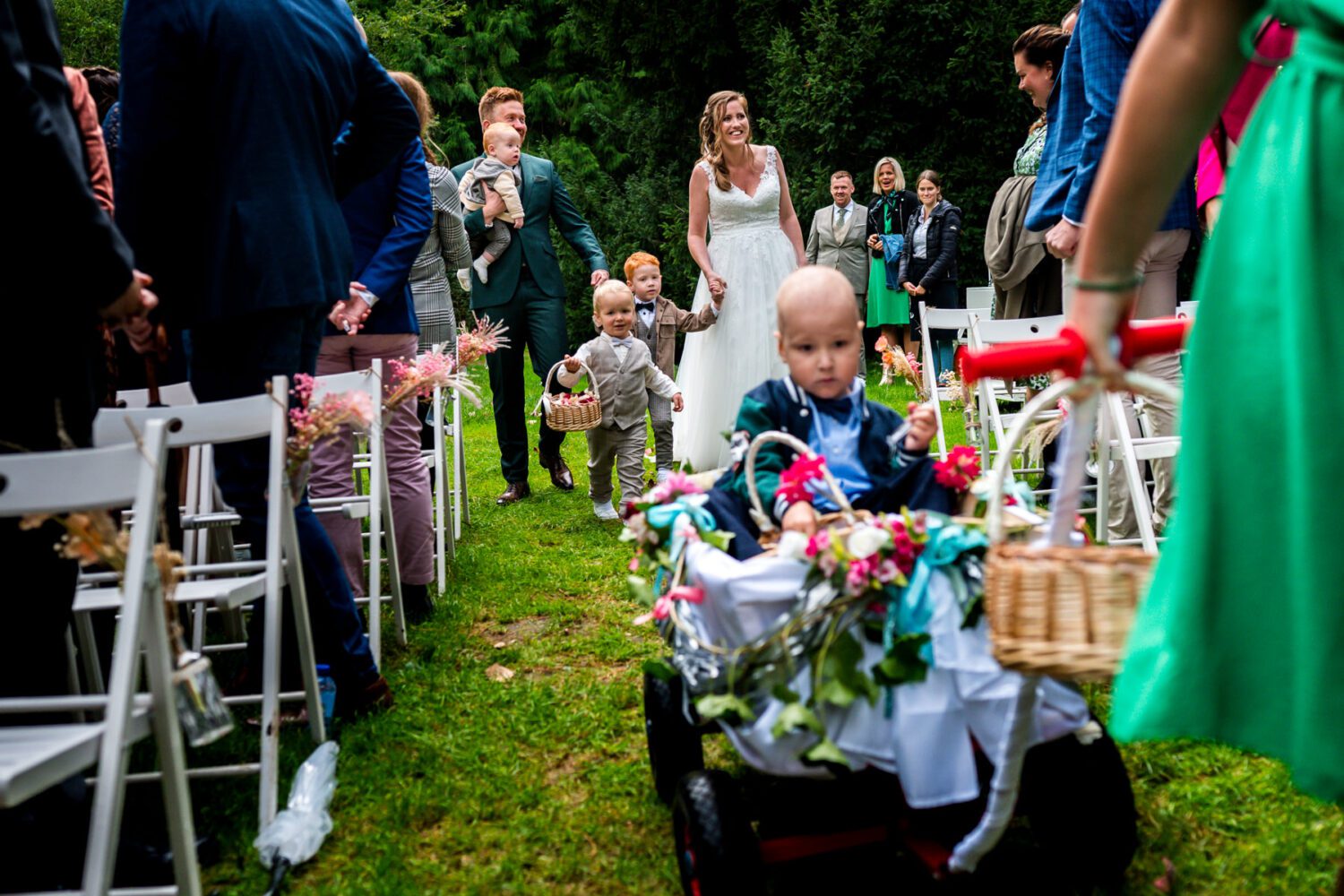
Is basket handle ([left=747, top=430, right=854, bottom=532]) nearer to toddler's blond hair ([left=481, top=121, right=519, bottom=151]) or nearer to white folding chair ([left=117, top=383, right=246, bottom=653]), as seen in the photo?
white folding chair ([left=117, top=383, right=246, bottom=653])

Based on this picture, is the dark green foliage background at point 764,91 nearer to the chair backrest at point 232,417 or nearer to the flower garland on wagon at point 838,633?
the chair backrest at point 232,417

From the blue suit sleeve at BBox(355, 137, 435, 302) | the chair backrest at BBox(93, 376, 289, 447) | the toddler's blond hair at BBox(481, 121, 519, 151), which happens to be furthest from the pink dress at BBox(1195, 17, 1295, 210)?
the toddler's blond hair at BBox(481, 121, 519, 151)

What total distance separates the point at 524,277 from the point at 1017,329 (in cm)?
358

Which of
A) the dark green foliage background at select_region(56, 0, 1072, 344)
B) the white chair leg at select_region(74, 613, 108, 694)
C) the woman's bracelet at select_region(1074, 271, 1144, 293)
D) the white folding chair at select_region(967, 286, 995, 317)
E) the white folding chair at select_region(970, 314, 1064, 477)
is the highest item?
the dark green foliage background at select_region(56, 0, 1072, 344)

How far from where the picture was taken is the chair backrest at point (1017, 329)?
17.1ft

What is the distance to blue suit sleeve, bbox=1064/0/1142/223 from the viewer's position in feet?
13.9

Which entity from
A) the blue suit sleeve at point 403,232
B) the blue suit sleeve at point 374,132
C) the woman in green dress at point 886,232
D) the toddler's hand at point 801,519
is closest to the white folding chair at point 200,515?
the blue suit sleeve at point 403,232

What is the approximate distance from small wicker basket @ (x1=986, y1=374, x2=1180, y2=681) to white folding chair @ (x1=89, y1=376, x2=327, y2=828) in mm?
2002

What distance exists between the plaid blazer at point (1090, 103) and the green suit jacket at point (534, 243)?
3.50 meters

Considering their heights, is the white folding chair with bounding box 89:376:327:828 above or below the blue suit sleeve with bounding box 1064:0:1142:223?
below

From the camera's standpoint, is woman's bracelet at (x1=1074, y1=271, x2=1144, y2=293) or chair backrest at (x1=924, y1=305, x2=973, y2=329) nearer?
woman's bracelet at (x1=1074, y1=271, x2=1144, y2=293)

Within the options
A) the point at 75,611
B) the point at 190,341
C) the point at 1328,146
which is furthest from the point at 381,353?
the point at 1328,146

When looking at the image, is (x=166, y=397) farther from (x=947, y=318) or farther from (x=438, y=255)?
(x=947, y=318)

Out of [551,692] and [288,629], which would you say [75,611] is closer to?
[288,629]
